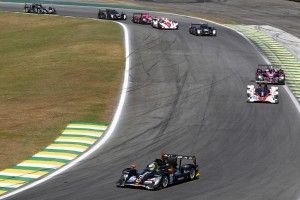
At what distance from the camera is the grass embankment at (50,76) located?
40.8 meters

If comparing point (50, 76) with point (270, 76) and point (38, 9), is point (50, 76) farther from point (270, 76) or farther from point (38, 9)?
point (38, 9)

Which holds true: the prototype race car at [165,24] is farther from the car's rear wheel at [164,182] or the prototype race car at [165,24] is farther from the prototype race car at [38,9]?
the car's rear wheel at [164,182]

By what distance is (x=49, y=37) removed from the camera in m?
73.1

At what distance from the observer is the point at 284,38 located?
74.4 meters

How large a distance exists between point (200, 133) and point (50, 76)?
1919 centimetres

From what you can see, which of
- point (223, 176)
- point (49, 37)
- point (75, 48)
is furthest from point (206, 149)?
point (49, 37)

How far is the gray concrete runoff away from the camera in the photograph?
226 feet

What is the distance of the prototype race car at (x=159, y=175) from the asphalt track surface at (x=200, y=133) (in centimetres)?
33

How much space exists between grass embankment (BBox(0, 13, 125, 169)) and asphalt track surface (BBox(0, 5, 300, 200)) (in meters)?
2.31

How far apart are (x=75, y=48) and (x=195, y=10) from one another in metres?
31.1

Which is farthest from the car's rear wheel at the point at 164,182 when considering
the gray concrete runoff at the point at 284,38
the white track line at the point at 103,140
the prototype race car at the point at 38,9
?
the prototype race car at the point at 38,9

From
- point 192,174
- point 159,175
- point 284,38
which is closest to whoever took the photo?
point 159,175

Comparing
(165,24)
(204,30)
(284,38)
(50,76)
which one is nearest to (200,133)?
(50,76)

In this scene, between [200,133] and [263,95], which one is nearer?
[200,133]
